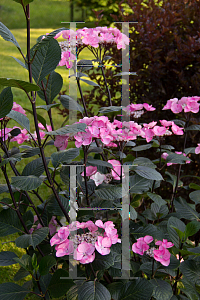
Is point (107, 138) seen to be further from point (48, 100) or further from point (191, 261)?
point (191, 261)

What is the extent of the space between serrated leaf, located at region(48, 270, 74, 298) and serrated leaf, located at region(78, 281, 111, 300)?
0.14 feet

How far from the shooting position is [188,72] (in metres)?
2.11

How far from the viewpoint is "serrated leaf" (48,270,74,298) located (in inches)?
38.4

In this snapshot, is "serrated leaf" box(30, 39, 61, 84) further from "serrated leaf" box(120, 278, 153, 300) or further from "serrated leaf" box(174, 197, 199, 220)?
"serrated leaf" box(174, 197, 199, 220)

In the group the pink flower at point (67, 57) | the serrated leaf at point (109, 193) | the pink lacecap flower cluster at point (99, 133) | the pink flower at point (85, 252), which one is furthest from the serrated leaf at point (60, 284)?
the pink flower at point (67, 57)

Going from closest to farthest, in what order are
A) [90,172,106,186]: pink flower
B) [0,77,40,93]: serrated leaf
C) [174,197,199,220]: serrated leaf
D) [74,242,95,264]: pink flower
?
[0,77,40,93]: serrated leaf, [74,242,95,264]: pink flower, [90,172,106,186]: pink flower, [174,197,199,220]: serrated leaf

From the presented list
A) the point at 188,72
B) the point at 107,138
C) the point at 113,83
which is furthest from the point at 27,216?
the point at 188,72

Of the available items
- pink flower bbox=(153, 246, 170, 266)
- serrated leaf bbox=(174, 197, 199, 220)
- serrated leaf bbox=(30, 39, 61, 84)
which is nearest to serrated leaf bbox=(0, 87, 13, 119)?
serrated leaf bbox=(30, 39, 61, 84)

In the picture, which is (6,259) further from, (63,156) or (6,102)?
(6,102)

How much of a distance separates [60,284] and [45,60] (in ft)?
2.37

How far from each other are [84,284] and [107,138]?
0.48 metres

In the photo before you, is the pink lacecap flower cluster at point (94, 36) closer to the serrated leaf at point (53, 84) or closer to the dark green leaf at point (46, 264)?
the serrated leaf at point (53, 84)

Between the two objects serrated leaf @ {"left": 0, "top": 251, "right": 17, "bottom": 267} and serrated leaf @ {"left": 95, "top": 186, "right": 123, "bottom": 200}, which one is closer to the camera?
serrated leaf @ {"left": 95, "top": 186, "right": 123, "bottom": 200}

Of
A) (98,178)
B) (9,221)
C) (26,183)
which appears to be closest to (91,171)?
(98,178)
